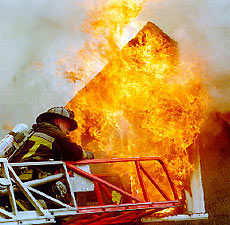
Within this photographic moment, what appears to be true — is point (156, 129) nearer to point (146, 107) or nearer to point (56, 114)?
point (146, 107)

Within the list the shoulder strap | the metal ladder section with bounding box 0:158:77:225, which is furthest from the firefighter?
the metal ladder section with bounding box 0:158:77:225

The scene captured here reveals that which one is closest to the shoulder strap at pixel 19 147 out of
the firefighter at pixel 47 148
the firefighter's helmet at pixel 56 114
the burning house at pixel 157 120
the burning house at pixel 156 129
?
the firefighter at pixel 47 148

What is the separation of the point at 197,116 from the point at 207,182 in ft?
5.07

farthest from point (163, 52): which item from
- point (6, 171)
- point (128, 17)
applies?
point (6, 171)

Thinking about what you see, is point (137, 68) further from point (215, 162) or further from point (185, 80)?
point (215, 162)

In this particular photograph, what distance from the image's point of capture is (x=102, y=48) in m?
8.03

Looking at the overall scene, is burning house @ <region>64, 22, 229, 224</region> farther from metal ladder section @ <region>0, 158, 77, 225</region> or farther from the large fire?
metal ladder section @ <region>0, 158, 77, 225</region>

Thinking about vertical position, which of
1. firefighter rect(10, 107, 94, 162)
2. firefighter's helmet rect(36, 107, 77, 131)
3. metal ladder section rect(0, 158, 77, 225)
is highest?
firefighter's helmet rect(36, 107, 77, 131)

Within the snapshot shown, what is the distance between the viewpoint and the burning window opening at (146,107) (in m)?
7.01

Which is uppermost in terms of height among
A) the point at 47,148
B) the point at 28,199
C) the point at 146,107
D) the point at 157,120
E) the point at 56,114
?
the point at 146,107

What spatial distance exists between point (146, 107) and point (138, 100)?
0.92 ft

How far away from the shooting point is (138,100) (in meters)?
7.32

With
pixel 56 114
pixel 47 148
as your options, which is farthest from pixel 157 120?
pixel 47 148

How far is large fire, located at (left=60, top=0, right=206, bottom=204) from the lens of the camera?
7.02 m
